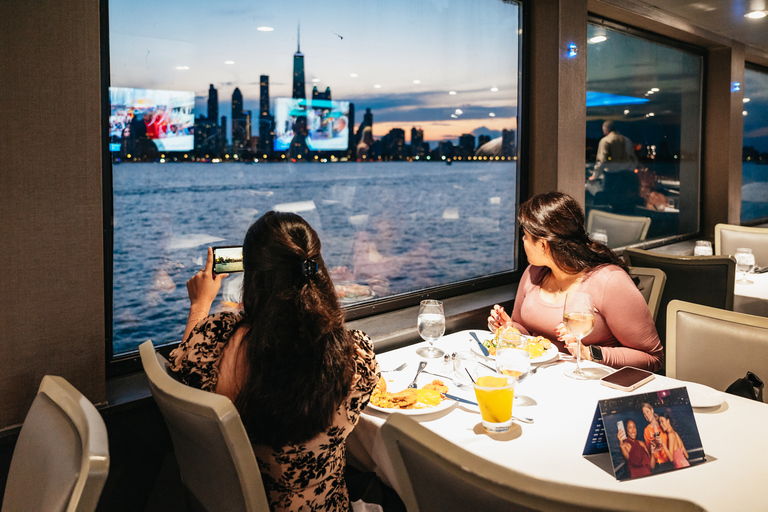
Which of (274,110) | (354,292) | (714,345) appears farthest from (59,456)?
(274,110)

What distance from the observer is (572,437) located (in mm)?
1249

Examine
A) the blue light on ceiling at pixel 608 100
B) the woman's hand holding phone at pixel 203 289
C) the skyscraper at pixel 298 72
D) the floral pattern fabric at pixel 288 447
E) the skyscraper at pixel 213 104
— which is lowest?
the floral pattern fabric at pixel 288 447

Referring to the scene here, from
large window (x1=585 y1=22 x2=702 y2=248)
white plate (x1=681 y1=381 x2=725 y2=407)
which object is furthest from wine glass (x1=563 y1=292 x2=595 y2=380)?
large window (x1=585 y1=22 x2=702 y2=248)

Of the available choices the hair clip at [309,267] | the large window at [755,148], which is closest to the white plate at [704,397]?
the hair clip at [309,267]

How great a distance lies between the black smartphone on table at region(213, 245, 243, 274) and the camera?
5.10 feet

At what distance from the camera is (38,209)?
1441 millimetres

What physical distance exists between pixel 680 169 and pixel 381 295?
3750mm

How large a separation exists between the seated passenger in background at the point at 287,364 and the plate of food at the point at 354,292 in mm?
1328

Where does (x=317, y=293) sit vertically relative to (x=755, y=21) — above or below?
below

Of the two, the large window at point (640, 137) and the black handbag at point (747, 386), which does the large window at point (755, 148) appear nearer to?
the large window at point (640, 137)

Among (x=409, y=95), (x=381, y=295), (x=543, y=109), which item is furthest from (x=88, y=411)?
(x=409, y=95)

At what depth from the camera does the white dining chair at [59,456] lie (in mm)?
770

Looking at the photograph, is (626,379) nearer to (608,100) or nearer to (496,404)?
(496,404)

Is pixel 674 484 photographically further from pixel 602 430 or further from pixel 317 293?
pixel 317 293
